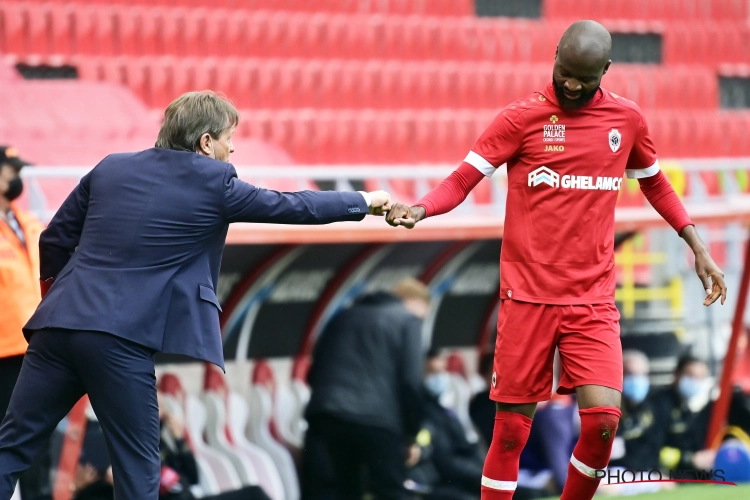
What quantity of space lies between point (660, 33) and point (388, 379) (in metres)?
9.18

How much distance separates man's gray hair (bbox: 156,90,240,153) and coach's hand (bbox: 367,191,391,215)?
609mm

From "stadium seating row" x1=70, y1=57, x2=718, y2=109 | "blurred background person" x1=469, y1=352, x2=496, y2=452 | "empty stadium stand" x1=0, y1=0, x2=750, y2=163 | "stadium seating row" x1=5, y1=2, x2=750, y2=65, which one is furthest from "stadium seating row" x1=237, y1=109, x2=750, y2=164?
"blurred background person" x1=469, y1=352, x2=496, y2=452

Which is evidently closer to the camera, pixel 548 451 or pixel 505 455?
pixel 505 455

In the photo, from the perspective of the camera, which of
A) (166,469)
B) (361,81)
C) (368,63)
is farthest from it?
(368,63)

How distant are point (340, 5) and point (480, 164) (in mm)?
8099

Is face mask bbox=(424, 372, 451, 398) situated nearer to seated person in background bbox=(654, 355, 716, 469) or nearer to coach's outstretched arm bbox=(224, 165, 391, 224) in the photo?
seated person in background bbox=(654, 355, 716, 469)

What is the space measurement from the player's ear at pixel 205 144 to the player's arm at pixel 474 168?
2.48ft

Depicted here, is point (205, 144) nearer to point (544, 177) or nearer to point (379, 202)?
point (379, 202)

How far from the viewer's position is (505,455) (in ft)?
13.2

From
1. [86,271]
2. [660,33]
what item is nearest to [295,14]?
[660,33]

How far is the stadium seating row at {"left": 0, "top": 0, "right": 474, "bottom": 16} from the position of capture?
10.8 m

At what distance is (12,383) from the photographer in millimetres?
4562

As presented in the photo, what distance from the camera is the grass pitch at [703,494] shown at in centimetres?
600

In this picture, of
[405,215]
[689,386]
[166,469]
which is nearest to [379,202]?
[405,215]
